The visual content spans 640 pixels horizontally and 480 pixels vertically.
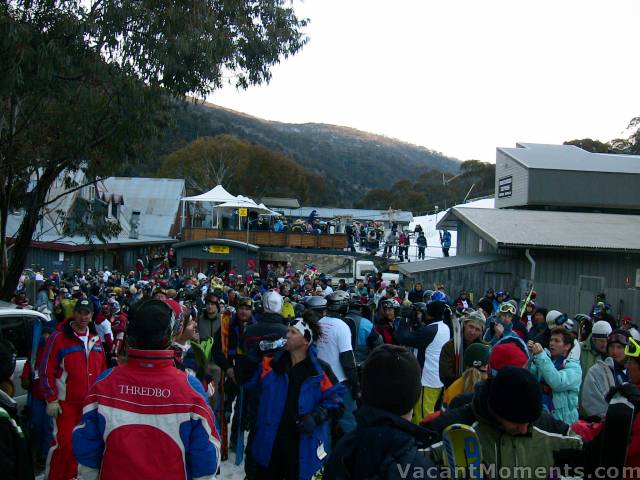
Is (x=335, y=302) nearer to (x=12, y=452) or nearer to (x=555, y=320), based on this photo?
(x=555, y=320)

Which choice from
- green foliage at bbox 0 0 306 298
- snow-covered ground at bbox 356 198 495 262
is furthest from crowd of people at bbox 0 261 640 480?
snow-covered ground at bbox 356 198 495 262

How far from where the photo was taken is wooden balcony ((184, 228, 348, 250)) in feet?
106

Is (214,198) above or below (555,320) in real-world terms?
above

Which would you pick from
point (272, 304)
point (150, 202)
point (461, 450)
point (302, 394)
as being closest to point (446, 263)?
point (272, 304)

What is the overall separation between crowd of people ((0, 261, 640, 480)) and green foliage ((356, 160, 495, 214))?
66082 millimetres

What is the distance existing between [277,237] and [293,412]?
28.8 m

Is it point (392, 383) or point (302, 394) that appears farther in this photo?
point (302, 394)

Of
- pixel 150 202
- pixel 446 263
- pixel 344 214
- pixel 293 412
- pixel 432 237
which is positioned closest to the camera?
pixel 293 412

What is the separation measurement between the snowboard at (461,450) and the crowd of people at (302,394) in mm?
87

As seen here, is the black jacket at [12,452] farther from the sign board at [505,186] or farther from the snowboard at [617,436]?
the sign board at [505,186]

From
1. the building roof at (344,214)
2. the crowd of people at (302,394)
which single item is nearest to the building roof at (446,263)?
the crowd of people at (302,394)

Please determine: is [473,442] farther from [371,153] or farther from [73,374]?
[371,153]

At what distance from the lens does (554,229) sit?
2161 centimetres

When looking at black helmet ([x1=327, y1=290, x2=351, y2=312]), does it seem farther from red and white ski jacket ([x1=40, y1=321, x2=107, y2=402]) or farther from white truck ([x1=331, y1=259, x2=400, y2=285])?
white truck ([x1=331, y1=259, x2=400, y2=285])
